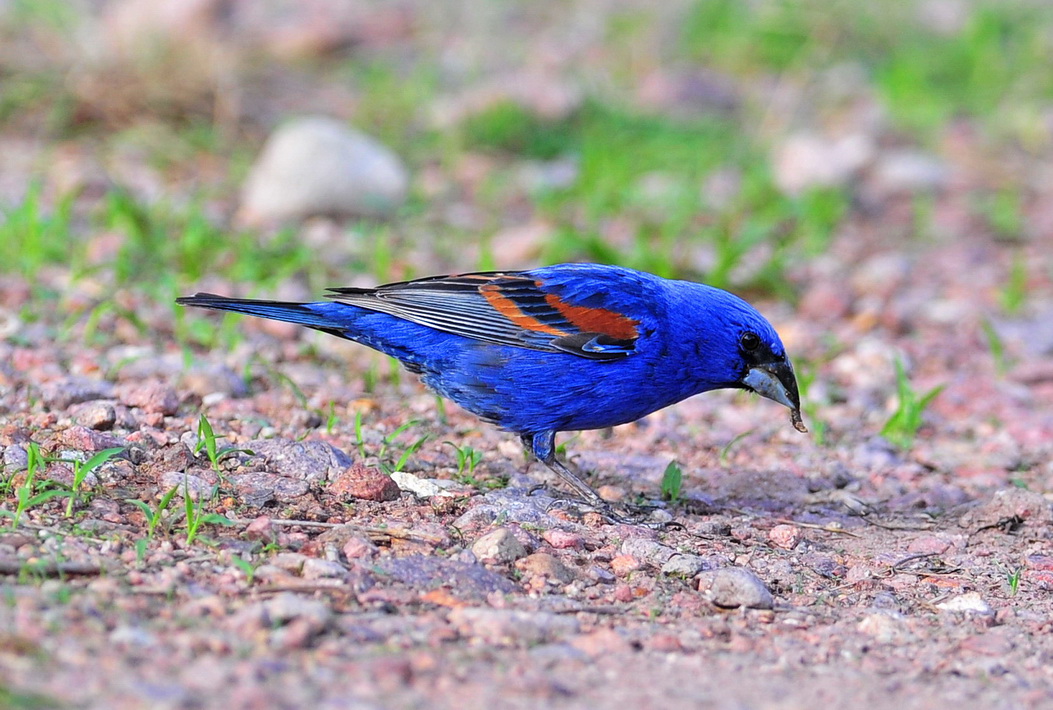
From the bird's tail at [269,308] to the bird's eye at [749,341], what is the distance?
4.41 ft

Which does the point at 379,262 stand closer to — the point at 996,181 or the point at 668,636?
the point at 668,636

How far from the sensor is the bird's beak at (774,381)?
4.29m

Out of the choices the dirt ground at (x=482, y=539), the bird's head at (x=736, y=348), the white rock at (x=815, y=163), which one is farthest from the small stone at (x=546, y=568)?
the white rock at (x=815, y=163)

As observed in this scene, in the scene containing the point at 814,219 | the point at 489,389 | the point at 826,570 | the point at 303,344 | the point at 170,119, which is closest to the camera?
the point at 826,570

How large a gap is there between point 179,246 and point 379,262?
0.97 m

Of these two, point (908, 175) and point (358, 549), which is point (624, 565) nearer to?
point (358, 549)

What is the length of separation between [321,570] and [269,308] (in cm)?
124

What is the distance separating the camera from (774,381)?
430 centimetres

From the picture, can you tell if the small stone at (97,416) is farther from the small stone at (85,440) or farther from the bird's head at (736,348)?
the bird's head at (736,348)

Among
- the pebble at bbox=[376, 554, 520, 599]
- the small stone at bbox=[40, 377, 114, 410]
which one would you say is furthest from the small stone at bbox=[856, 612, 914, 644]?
the small stone at bbox=[40, 377, 114, 410]

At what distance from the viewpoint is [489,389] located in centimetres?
425

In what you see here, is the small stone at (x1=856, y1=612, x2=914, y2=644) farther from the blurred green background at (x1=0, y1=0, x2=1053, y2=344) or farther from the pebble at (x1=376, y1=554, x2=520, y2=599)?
the blurred green background at (x1=0, y1=0, x2=1053, y2=344)

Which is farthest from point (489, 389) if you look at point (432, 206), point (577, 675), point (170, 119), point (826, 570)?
point (170, 119)

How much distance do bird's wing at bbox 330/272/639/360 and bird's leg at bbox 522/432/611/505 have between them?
299 millimetres
